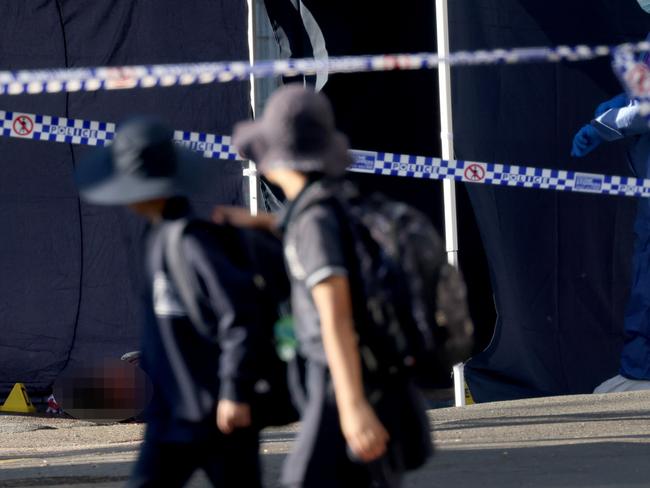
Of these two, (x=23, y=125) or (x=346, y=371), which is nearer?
(x=346, y=371)

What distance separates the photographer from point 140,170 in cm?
398

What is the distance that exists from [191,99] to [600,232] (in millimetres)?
3429

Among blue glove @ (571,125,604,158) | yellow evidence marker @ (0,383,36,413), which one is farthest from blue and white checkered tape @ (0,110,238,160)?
blue glove @ (571,125,604,158)

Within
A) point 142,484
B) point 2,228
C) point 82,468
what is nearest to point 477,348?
point 2,228

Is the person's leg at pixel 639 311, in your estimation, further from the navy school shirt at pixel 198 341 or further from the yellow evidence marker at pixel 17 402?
the navy school shirt at pixel 198 341

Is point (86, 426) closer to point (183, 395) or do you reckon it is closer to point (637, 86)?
point (637, 86)

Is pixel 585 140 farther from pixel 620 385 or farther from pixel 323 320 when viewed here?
pixel 323 320

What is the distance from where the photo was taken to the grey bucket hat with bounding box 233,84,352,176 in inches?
143

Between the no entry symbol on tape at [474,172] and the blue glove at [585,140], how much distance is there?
2.58 ft

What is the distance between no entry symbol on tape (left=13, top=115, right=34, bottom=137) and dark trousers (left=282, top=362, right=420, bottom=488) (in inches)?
277

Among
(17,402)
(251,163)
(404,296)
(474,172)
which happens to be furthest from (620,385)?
(404,296)

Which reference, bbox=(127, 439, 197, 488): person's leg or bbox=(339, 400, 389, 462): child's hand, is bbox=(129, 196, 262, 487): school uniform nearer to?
bbox=(127, 439, 197, 488): person's leg

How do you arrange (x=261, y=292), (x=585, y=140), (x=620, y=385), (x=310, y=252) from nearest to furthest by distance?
1. (x=310, y=252)
2. (x=261, y=292)
3. (x=585, y=140)
4. (x=620, y=385)

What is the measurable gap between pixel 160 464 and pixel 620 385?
7.61 meters
